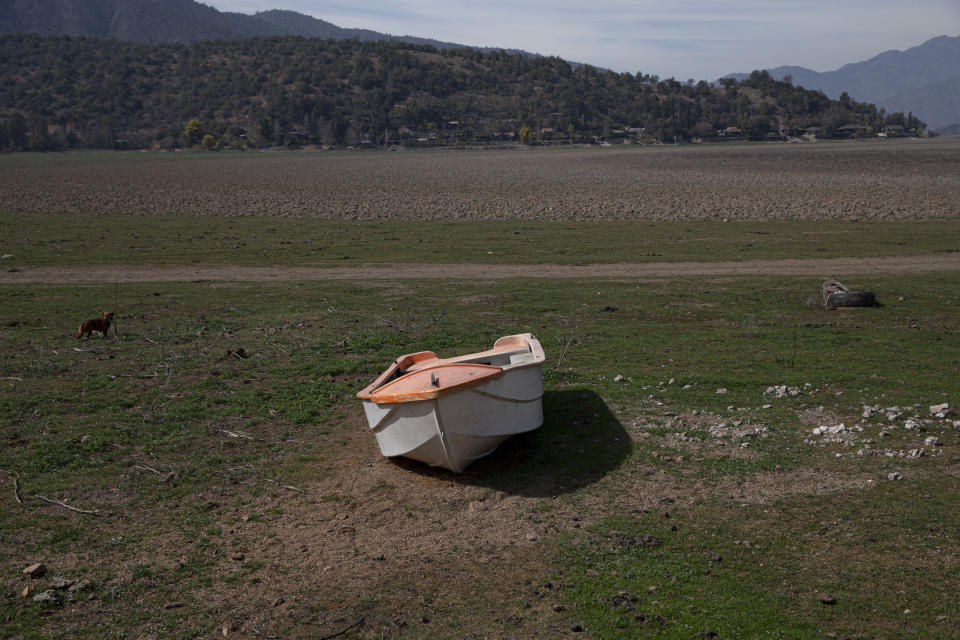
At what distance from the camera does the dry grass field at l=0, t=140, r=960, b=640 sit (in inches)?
259

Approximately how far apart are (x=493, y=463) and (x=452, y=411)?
128 centimetres

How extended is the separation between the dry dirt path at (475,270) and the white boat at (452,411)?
43.0 feet

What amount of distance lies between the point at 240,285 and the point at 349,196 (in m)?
34.0

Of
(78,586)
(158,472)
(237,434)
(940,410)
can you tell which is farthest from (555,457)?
(78,586)

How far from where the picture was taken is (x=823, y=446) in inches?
382

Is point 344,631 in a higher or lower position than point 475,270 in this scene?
lower

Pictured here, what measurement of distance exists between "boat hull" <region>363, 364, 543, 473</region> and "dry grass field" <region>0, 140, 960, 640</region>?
354 mm

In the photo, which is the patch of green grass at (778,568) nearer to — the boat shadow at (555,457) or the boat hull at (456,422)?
the boat shadow at (555,457)

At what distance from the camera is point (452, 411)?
29.2 feet

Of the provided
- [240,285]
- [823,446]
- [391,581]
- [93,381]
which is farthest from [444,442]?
[240,285]

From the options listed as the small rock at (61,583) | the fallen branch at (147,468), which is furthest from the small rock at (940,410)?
the small rock at (61,583)

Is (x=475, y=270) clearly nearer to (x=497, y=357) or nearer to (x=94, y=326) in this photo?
(x=94, y=326)

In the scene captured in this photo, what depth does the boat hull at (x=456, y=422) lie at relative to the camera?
893 cm

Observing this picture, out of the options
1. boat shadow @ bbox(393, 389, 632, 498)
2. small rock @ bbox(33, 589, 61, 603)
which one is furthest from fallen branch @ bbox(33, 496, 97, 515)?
boat shadow @ bbox(393, 389, 632, 498)
